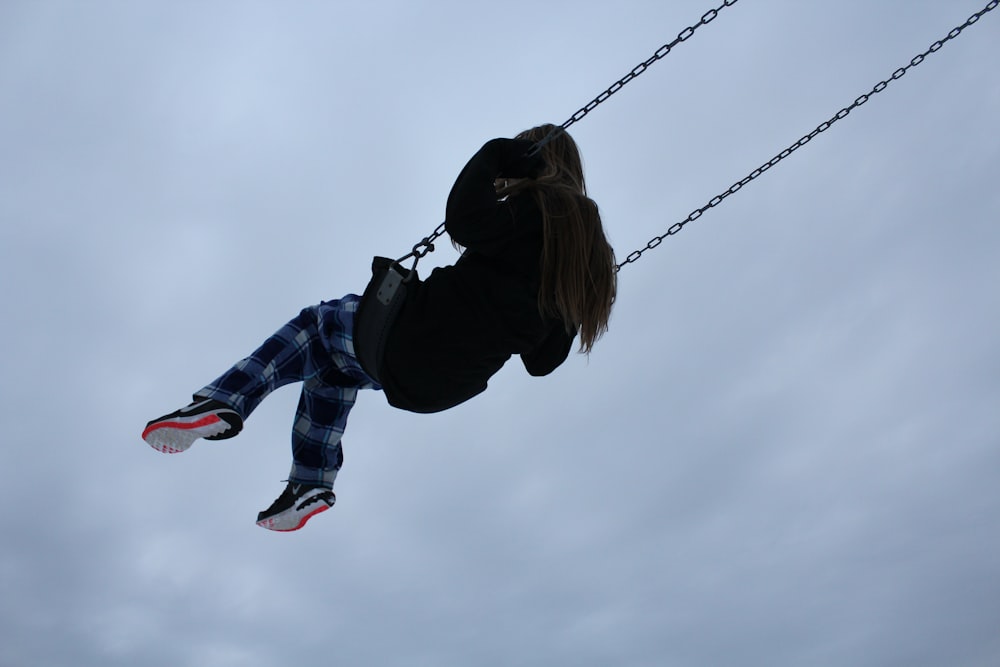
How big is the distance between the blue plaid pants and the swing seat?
147 millimetres

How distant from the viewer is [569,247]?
121 inches

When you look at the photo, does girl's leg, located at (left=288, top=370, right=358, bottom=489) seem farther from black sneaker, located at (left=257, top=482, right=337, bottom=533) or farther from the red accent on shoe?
the red accent on shoe

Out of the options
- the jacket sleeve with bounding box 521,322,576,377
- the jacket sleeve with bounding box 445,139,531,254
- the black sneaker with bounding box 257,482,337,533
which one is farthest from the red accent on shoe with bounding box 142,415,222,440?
the jacket sleeve with bounding box 521,322,576,377

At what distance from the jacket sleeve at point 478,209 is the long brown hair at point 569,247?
0.53ft

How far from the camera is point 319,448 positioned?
12.1 ft

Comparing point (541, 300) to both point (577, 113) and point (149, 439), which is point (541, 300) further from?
point (149, 439)

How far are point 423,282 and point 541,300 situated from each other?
0.44 m

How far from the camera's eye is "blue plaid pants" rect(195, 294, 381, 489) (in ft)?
10.6

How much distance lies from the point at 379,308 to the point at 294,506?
1.05m

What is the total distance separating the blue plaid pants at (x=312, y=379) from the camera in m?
3.23

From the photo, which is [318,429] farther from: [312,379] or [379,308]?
[379,308]

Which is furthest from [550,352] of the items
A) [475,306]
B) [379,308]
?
[379,308]

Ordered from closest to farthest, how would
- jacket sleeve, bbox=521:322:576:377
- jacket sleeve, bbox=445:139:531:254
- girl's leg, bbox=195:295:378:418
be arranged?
jacket sleeve, bbox=445:139:531:254
girl's leg, bbox=195:295:378:418
jacket sleeve, bbox=521:322:576:377

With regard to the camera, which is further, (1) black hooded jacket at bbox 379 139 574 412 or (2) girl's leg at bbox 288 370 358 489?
(2) girl's leg at bbox 288 370 358 489
